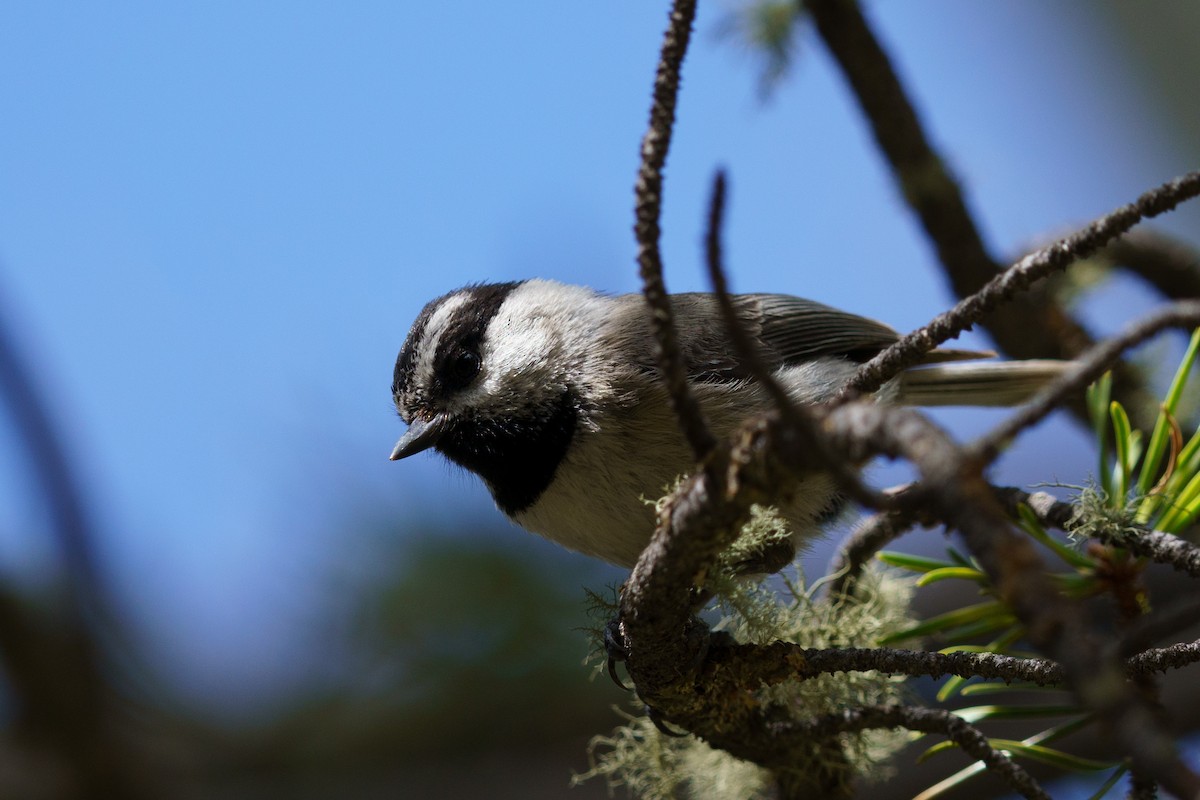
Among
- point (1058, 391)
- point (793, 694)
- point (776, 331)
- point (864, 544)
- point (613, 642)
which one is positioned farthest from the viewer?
point (776, 331)

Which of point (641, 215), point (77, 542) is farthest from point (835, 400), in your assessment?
point (77, 542)

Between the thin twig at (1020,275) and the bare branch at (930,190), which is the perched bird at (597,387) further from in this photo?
the thin twig at (1020,275)

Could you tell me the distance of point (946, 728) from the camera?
4.98 feet

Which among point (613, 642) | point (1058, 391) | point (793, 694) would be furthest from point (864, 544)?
point (1058, 391)

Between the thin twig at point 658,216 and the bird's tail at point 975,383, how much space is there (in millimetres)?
1885

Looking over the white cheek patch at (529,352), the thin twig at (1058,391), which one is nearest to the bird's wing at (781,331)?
the white cheek patch at (529,352)

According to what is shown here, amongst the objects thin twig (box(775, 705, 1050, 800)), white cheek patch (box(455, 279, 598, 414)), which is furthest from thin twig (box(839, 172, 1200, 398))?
white cheek patch (box(455, 279, 598, 414))

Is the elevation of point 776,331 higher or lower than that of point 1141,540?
higher

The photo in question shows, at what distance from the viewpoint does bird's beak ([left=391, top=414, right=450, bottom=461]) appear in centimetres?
257

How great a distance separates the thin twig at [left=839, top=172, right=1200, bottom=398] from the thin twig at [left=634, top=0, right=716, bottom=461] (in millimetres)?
298

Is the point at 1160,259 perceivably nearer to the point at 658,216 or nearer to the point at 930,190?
the point at 930,190

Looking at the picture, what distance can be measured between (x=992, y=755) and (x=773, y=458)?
745mm

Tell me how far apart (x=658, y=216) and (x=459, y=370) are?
5.39 ft

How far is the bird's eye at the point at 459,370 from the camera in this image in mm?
2645
